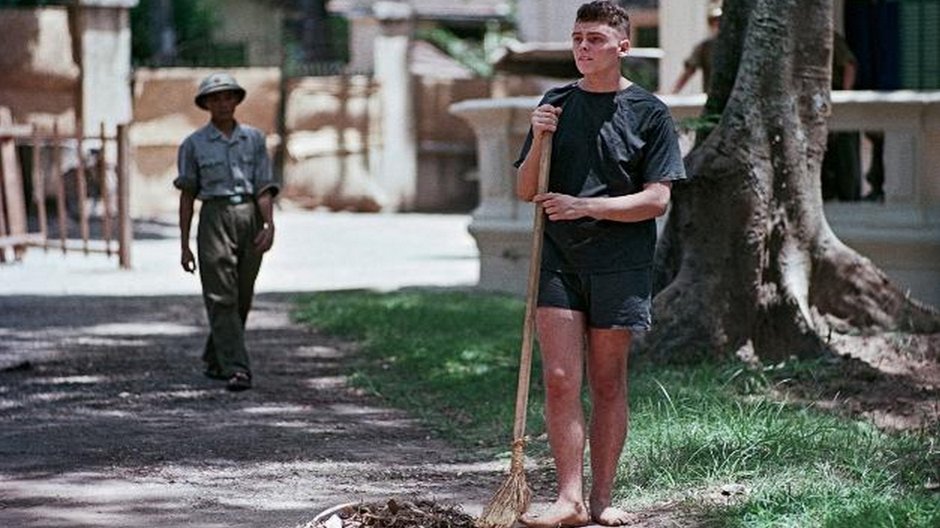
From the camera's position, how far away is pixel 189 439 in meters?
8.88

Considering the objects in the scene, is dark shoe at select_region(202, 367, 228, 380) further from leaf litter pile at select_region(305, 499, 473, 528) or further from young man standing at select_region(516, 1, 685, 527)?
young man standing at select_region(516, 1, 685, 527)

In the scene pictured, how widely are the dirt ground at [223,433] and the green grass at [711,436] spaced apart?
0.70ft

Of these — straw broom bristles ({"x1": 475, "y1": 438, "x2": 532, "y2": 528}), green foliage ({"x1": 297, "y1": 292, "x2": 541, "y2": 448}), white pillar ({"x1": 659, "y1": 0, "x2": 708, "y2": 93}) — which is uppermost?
white pillar ({"x1": 659, "y1": 0, "x2": 708, "y2": 93})

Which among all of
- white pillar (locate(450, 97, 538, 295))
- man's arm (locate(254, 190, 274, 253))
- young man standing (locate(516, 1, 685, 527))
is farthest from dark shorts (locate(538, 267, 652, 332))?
white pillar (locate(450, 97, 538, 295))

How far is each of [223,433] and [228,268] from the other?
1589mm

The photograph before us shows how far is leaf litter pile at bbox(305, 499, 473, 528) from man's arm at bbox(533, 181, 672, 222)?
1.10 metres

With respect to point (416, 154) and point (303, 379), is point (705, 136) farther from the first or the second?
point (416, 154)

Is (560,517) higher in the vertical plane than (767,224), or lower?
lower

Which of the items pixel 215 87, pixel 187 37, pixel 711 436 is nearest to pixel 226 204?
pixel 215 87

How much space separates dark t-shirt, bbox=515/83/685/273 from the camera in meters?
6.40

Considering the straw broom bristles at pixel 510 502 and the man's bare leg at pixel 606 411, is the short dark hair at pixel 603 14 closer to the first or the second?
the man's bare leg at pixel 606 411

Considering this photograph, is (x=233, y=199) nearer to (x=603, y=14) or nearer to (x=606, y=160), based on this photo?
(x=606, y=160)

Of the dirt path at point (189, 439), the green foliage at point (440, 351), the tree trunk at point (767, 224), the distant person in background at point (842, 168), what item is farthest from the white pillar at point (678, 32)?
the tree trunk at point (767, 224)

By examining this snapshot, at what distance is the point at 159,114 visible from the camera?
2806 centimetres
